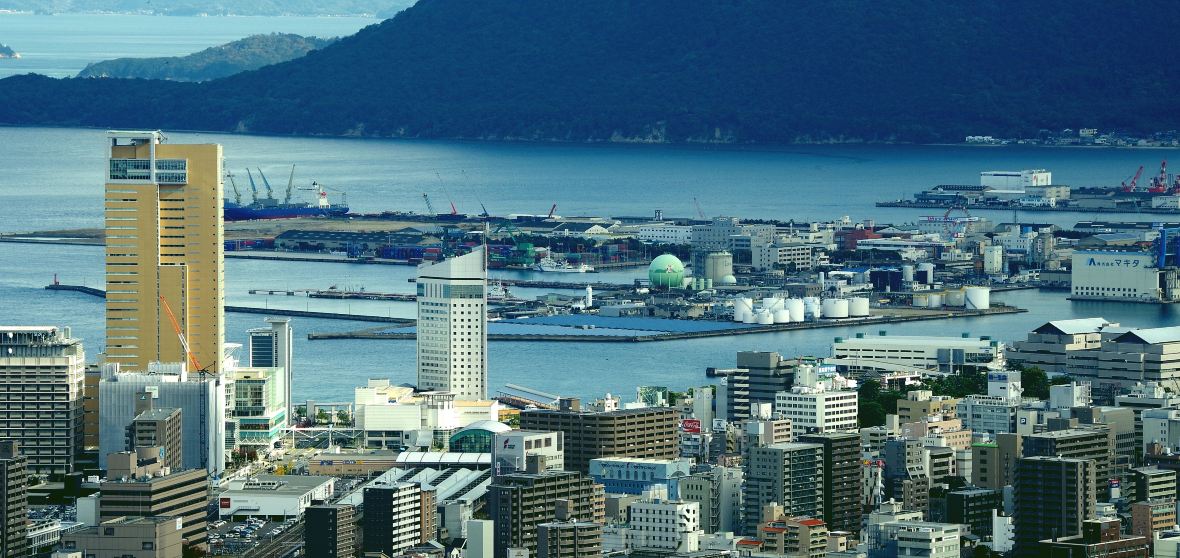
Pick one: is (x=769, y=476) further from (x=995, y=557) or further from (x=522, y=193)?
(x=522, y=193)

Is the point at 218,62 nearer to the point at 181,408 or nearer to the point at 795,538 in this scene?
the point at 181,408

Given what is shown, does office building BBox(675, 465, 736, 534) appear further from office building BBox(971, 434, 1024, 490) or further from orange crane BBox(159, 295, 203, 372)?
orange crane BBox(159, 295, 203, 372)

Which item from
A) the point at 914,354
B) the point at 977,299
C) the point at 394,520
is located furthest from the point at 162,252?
the point at 977,299

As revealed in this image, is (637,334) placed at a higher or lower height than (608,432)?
higher

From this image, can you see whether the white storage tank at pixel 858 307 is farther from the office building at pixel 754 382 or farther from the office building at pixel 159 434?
the office building at pixel 159 434

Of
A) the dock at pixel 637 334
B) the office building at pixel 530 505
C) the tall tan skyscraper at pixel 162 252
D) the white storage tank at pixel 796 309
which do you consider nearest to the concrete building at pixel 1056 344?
the dock at pixel 637 334

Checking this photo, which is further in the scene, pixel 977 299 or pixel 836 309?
pixel 977 299
